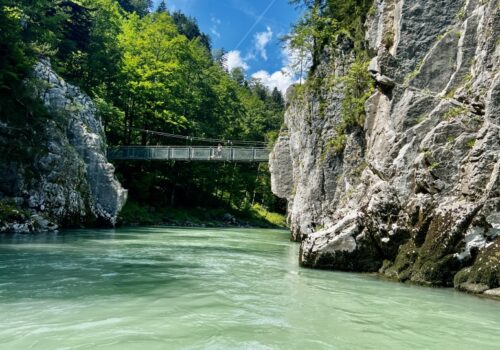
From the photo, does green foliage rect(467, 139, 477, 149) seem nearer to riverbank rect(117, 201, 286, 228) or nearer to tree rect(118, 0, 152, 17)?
riverbank rect(117, 201, 286, 228)

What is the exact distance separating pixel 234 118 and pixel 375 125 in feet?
111

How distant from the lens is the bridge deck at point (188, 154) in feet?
98.6

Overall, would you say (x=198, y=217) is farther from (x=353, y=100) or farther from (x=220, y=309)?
(x=220, y=309)

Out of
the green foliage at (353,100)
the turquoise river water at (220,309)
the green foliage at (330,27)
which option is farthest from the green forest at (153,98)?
the turquoise river water at (220,309)

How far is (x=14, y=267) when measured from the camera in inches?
344

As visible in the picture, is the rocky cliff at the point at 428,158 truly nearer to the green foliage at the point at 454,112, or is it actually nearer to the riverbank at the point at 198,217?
the green foliage at the point at 454,112

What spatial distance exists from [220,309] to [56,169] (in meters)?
Answer: 16.1

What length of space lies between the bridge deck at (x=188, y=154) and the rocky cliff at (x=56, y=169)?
6.02 metres

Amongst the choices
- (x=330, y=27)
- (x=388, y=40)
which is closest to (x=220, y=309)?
(x=388, y=40)

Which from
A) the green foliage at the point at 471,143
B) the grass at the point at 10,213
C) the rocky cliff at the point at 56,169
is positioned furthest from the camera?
the rocky cliff at the point at 56,169

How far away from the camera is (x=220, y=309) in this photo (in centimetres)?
595

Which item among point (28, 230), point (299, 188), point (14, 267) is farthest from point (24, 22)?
point (14, 267)

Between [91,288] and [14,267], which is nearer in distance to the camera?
[91,288]

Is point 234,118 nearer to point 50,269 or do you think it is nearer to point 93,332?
point 50,269
